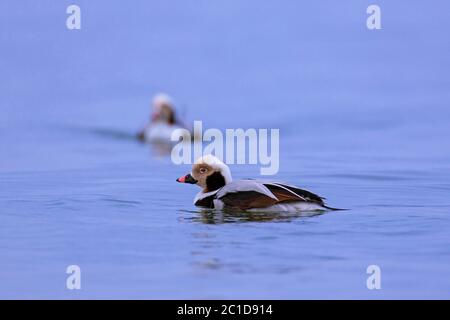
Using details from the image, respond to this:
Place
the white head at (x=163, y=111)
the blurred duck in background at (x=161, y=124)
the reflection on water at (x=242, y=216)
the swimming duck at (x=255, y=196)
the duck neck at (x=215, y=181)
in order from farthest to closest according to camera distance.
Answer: the white head at (x=163, y=111) < the blurred duck in background at (x=161, y=124) < the duck neck at (x=215, y=181) < the swimming duck at (x=255, y=196) < the reflection on water at (x=242, y=216)

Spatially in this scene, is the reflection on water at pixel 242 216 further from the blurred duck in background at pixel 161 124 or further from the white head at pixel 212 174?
the blurred duck in background at pixel 161 124

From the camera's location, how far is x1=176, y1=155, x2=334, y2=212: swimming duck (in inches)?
454

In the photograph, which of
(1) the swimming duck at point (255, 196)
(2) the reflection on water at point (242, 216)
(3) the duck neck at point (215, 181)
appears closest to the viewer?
(2) the reflection on water at point (242, 216)

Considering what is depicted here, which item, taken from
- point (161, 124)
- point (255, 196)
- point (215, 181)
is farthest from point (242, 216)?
point (161, 124)

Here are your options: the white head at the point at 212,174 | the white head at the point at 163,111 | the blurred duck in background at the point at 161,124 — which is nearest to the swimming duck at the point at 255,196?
the white head at the point at 212,174

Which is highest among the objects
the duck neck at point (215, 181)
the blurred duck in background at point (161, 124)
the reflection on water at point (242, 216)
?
the blurred duck in background at point (161, 124)

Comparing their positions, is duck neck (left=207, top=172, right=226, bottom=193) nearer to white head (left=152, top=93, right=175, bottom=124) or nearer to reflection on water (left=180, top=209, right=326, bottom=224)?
reflection on water (left=180, top=209, right=326, bottom=224)

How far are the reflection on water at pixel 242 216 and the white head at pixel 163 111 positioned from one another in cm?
1168

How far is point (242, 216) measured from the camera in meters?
11.5

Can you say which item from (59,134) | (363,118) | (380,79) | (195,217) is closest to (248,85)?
(380,79)

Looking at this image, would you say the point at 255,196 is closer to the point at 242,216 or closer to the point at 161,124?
the point at 242,216

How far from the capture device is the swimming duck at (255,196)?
11.5 meters

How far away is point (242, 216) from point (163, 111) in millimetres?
12213
